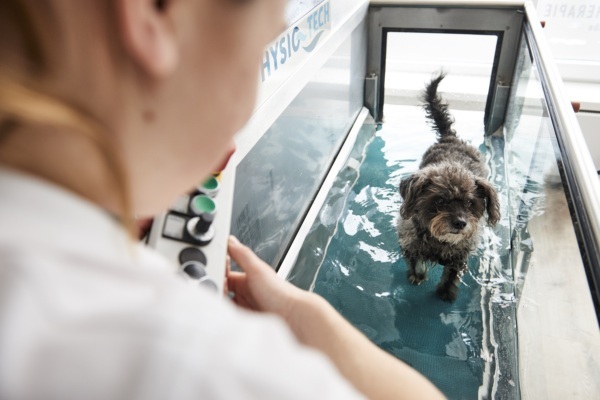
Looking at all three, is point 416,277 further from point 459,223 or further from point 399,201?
point 399,201

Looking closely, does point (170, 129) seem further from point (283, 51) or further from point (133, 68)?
point (283, 51)

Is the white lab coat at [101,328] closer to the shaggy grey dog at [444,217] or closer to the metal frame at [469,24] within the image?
the shaggy grey dog at [444,217]

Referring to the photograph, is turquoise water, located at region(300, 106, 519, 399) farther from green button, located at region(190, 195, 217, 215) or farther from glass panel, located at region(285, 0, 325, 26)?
green button, located at region(190, 195, 217, 215)

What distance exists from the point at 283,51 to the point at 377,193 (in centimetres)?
145

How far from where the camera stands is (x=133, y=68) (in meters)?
0.33

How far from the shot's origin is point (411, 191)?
217 centimetres

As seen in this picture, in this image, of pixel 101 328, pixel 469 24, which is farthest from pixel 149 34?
pixel 469 24

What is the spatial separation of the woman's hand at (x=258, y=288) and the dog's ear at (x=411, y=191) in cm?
147

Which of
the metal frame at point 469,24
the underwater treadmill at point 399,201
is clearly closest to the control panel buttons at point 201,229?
the underwater treadmill at point 399,201

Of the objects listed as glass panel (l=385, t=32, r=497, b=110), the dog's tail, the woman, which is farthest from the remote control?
glass panel (l=385, t=32, r=497, b=110)

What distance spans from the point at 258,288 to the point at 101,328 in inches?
20.2

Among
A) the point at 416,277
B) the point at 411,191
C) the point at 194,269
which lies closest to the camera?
the point at 194,269

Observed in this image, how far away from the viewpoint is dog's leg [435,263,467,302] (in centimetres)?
219

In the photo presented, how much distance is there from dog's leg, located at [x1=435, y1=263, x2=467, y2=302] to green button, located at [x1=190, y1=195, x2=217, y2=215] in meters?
1.67
